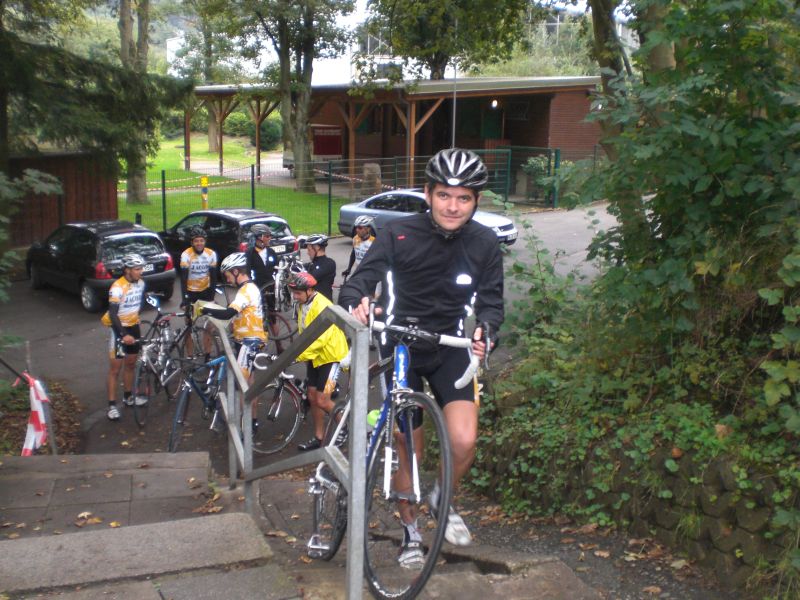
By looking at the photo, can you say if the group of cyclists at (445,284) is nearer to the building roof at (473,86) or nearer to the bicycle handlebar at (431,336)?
the bicycle handlebar at (431,336)

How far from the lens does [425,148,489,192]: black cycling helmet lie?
423cm

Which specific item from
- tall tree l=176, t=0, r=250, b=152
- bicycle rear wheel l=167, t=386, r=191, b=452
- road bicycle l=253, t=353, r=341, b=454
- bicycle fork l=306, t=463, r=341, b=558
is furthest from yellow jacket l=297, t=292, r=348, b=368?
tall tree l=176, t=0, r=250, b=152

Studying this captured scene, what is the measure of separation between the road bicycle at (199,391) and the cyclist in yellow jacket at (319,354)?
926mm

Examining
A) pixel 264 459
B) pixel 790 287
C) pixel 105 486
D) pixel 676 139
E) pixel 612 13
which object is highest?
pixel 612 13

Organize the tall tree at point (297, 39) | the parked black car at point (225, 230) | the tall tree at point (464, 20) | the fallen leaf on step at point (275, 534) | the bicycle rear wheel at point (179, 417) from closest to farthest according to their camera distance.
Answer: the fallen leaf on step at point (275, 534) < the bicycle rear wheel at point (179, 417) < the tall tree at point (464, 20) < the parked black car at point (225, 230) < the tall tree at point (297, 39)

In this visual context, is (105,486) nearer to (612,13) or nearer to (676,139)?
(676,139)

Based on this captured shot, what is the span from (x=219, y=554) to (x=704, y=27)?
14.0ft

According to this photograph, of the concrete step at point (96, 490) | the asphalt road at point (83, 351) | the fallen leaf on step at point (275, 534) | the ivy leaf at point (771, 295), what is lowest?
the asphalt road at point (83, 351)

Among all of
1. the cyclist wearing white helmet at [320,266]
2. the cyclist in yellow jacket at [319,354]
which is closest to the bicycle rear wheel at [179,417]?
the cyclist in yellow jacket at [319,354]

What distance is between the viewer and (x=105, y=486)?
6883 mm

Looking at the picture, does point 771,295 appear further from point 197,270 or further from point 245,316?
point 197,270

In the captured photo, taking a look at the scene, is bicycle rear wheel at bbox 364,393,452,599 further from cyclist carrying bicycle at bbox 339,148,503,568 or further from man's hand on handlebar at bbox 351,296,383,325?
man's hand on handlebar at bbox 351,296,383,325

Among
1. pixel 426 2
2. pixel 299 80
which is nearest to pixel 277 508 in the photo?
pixel 426 2

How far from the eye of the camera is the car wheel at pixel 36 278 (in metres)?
18.3
